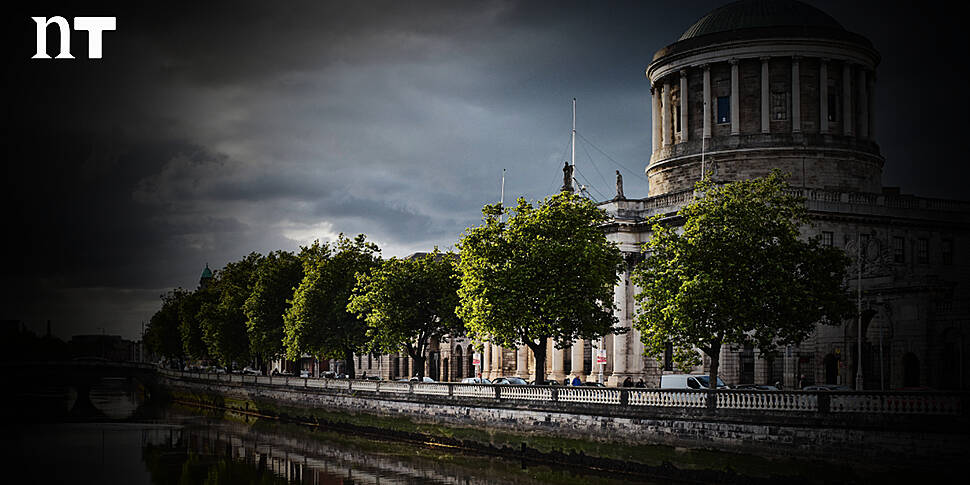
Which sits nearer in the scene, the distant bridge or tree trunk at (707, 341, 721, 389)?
tree trunk at (707, 341, 721, 389)

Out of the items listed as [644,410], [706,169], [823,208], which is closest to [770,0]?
[706,169]

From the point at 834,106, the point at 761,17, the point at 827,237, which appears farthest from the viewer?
the point at 761,17

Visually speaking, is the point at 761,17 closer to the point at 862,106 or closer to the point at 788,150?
the point at 862,106

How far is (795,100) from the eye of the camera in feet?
263

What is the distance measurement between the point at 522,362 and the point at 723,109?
2956 cm

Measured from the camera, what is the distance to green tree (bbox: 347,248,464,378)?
68938mm

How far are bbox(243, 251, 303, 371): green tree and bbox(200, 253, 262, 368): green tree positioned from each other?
8.47 m

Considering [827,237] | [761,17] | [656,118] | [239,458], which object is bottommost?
[239,458]

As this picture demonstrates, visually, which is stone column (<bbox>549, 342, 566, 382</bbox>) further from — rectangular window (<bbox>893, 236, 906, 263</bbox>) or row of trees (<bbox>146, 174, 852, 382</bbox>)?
rectangular window (<bbox>893, 236, 906, 263</bbox>)

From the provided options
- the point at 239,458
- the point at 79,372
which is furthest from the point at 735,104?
the point at 79,372

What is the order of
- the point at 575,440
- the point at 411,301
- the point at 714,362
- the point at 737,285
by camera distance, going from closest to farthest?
the point at 575,440, the point at 737,285, the point at 714,362, the point at 411,301

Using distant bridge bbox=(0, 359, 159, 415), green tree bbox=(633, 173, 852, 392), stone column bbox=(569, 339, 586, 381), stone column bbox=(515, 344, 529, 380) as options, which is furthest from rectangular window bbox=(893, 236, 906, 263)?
distant bridge bbox=(0, 359, 159, 415)

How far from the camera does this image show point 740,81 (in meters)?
82.6

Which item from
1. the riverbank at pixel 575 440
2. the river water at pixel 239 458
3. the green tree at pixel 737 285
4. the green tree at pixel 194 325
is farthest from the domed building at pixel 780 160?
the green tree at pixel 194 325
